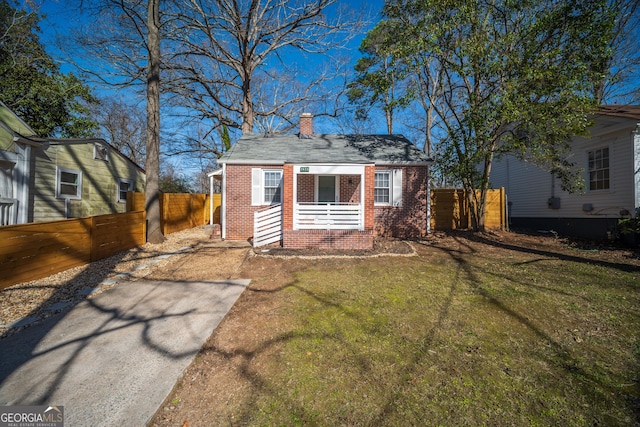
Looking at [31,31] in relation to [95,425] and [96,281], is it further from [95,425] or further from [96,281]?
[95,425]

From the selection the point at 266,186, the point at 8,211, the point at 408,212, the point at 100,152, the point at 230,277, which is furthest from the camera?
the point at 100,152

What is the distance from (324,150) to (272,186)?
265 cm

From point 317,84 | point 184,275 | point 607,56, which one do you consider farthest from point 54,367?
point 317,84

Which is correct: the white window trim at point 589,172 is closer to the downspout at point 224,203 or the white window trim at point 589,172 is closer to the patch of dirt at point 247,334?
the patch of dirt at point 247,334

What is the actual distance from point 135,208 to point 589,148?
18.8 metres

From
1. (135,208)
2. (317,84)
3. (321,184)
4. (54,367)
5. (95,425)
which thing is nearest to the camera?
(95,425)

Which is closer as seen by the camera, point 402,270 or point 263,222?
point 402,270

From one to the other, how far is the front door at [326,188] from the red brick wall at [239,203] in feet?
6.90

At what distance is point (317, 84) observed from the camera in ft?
58.1

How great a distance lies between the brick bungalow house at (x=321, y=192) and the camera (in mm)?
8273

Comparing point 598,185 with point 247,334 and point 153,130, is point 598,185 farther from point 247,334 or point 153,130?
point 153,130

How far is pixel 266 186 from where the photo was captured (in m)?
10.1

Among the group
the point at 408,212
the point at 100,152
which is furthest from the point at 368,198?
the point at 100,152

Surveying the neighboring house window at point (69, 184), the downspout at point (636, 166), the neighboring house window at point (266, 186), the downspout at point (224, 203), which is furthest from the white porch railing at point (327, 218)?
the neighboring house window at point (69, 184)
